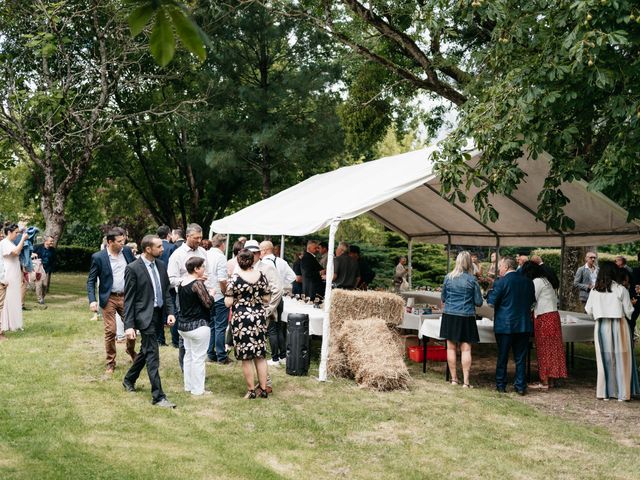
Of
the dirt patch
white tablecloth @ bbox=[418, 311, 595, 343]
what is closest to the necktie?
white tablecloth @ bbox=[418, 311, 595, 343]

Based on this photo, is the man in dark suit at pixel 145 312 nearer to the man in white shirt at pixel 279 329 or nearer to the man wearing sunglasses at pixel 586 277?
the man in white shirt at pixel 279 329

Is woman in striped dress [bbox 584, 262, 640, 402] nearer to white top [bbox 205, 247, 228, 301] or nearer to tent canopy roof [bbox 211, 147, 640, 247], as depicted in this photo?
tent canopy roof [bbox 211, 147, 640, 247]

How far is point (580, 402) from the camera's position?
9039 millimetres

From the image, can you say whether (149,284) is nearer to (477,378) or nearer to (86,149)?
(477,378)

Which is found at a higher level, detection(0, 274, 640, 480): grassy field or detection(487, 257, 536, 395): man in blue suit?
detection(487, 257, 536, 395): man in blue suit

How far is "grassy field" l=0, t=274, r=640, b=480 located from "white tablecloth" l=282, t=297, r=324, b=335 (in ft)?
3.24

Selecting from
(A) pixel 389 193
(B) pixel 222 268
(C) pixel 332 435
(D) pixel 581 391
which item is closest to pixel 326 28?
(A) pixel 389 193

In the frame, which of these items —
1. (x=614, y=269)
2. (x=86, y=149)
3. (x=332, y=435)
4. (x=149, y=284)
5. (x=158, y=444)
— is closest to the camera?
(x=158, y=444)

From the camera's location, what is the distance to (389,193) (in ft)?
32.0

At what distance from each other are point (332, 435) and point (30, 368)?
4855 mm

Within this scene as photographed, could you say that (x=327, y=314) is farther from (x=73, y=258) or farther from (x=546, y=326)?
(x=73, y=258)

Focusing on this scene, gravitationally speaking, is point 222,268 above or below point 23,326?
above

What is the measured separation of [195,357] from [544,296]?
4.87 metres

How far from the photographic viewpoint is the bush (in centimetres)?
3391
